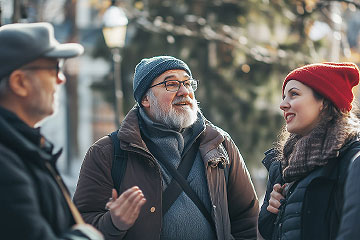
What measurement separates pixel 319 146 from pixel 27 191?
174 cm

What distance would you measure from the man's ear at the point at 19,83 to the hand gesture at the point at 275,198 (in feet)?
5.56

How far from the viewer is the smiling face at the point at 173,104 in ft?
14.1

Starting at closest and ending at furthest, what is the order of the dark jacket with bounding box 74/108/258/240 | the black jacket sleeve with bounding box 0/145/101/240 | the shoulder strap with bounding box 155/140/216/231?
the black jacket sleeve with bounding box 0/145/101/240 → the dark jacket with bounding box 74/108/258/240 → the shoulder strap with bounding box 155/140/216/231

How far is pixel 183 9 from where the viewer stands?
13062 millimetres

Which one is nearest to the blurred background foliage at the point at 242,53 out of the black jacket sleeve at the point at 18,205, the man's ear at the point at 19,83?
the man's ear at the point at 19,83

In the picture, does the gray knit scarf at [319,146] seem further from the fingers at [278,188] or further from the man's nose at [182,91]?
the man's nose at [182,91]

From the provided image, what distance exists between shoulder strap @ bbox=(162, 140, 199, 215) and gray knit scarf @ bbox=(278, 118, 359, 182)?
702 millimetres

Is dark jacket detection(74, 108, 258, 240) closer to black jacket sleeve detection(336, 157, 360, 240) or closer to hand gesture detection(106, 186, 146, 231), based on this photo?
hand gesture detection(106, 186, 146, 231)

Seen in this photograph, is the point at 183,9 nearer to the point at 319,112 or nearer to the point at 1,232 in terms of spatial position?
the point at 319,112

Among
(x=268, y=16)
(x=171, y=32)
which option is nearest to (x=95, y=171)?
(x=171, y=32)

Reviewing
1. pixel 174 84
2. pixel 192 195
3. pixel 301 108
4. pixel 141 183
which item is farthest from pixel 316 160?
pixel 174 84

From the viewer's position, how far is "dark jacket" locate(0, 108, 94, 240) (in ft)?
8.07

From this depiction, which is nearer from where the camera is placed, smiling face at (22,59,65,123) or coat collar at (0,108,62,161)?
coat collar at (0,108,62,161)

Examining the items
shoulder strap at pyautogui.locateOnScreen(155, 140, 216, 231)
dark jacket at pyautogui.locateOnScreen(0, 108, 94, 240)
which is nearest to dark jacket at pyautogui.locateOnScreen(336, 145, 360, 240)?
shoulder strap at pyautogui.locateOnScreen(155, 140, 216, 231)
